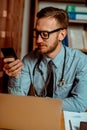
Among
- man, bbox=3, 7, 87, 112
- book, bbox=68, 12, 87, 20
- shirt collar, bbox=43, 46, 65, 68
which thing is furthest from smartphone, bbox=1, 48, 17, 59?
book, bbox=68, 12, 87, 20

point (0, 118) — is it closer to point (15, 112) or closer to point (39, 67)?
point (15, 112)

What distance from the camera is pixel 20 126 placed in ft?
3.10

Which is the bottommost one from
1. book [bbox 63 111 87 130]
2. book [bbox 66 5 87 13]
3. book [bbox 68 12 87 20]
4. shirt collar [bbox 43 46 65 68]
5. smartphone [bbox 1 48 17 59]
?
book [bbox 63 111 87 130]

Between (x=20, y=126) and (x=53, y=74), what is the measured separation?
0.70 metres

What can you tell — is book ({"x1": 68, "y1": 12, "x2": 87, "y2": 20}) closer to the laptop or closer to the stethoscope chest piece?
the stethoscope chest piece

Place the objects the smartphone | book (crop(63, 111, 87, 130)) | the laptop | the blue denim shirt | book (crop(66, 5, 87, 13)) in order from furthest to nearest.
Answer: book (crop(66, 5, 87, 13)), the blue denim shirt, the smartphone, book (crop(63, 111, 87, 130)), the laptop

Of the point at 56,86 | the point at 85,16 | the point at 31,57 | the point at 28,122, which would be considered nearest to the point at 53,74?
the point at 56,86

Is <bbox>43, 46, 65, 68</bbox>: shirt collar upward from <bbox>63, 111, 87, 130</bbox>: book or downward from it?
upward

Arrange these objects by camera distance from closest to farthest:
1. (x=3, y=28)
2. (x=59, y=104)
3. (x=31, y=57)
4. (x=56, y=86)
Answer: (x=59, y=104)
(x=56, y=86)
(x=31, y=57)
(x=3, y=28)

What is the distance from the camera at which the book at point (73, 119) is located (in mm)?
1034

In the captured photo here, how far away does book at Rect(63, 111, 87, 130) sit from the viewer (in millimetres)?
1034

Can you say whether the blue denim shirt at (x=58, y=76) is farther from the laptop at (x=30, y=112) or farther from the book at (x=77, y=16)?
the book at (x=77, y=16)

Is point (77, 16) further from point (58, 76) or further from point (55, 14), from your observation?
point (58, 76)

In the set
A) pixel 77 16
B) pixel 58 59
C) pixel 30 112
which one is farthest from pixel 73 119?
pixel 77 16
